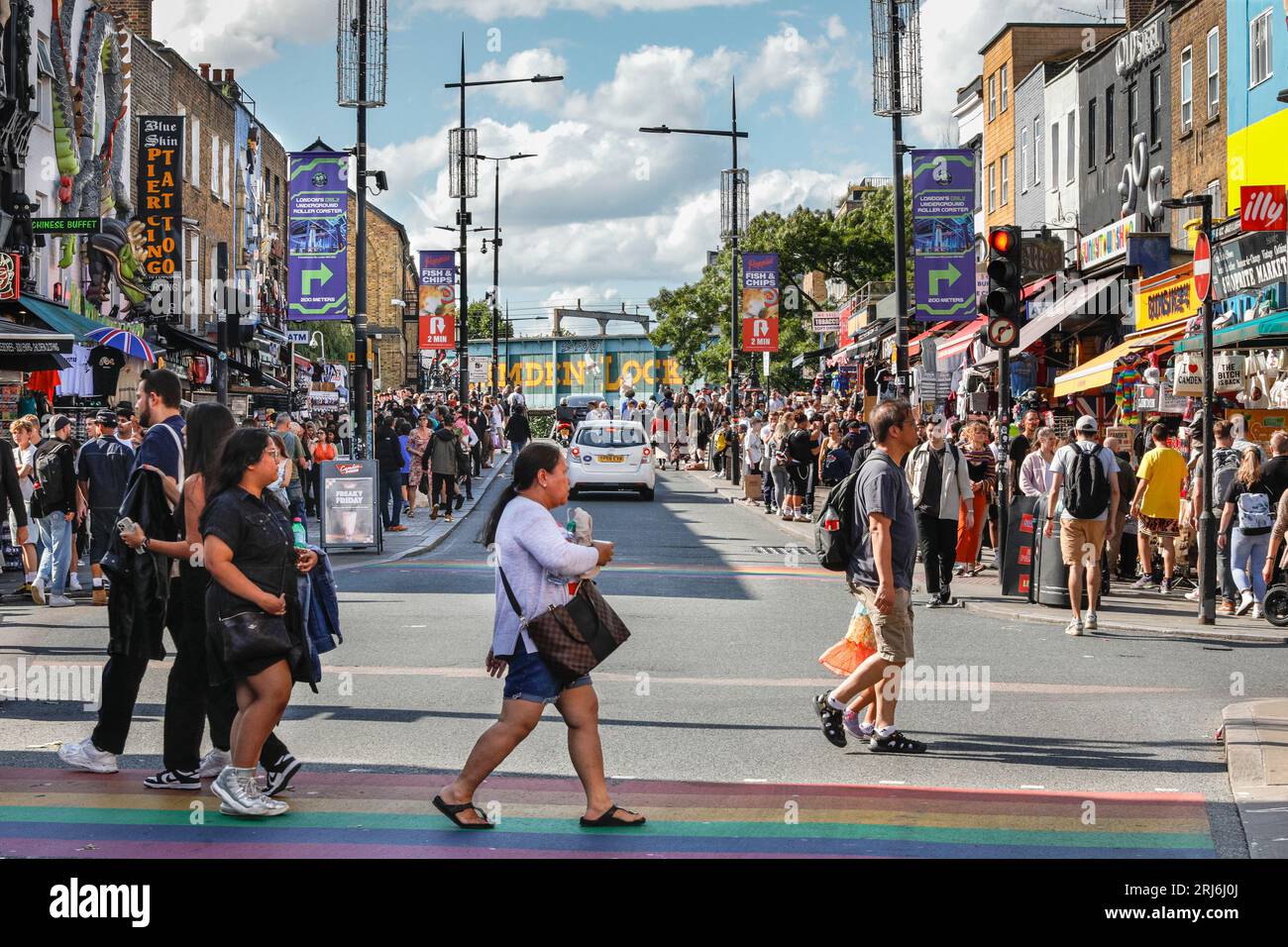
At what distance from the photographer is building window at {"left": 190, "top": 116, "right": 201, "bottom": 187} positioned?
4369 centimetres

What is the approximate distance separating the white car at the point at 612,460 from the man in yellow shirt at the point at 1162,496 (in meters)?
15.6

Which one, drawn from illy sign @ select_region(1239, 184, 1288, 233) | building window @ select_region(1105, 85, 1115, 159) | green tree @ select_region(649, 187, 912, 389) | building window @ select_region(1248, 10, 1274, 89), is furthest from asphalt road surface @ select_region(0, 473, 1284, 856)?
green tree @ select_region(649, 187, 912, 389)

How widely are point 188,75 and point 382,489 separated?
22174 millimetres

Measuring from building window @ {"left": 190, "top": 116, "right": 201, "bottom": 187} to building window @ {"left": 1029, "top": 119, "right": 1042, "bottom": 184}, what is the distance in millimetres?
21971

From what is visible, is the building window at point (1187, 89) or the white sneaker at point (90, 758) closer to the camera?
the white sneaker at point (90, 758)

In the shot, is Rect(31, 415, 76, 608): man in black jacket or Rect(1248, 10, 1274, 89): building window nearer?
Rect(31, 415, 76, 608): man in black jacket

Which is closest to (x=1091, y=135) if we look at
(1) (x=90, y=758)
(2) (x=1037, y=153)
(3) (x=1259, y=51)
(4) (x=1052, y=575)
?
(2) (x=1037, y=153)

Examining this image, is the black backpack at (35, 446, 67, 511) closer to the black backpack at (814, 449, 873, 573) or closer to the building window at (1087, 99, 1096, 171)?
the black backpack at (814, 449, 873, 573)

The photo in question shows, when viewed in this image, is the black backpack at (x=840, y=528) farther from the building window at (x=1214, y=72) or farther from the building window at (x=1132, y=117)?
the building window at (x=1132, y=117)

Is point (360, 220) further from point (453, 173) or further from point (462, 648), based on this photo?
point (453, 173)

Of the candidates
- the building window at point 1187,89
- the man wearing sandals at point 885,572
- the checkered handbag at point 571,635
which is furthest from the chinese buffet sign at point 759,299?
the checkered handbag at point 571,635

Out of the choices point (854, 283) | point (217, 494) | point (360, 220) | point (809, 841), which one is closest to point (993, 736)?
point (809, 841)

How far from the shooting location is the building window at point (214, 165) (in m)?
46.2

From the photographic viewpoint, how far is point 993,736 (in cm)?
957
